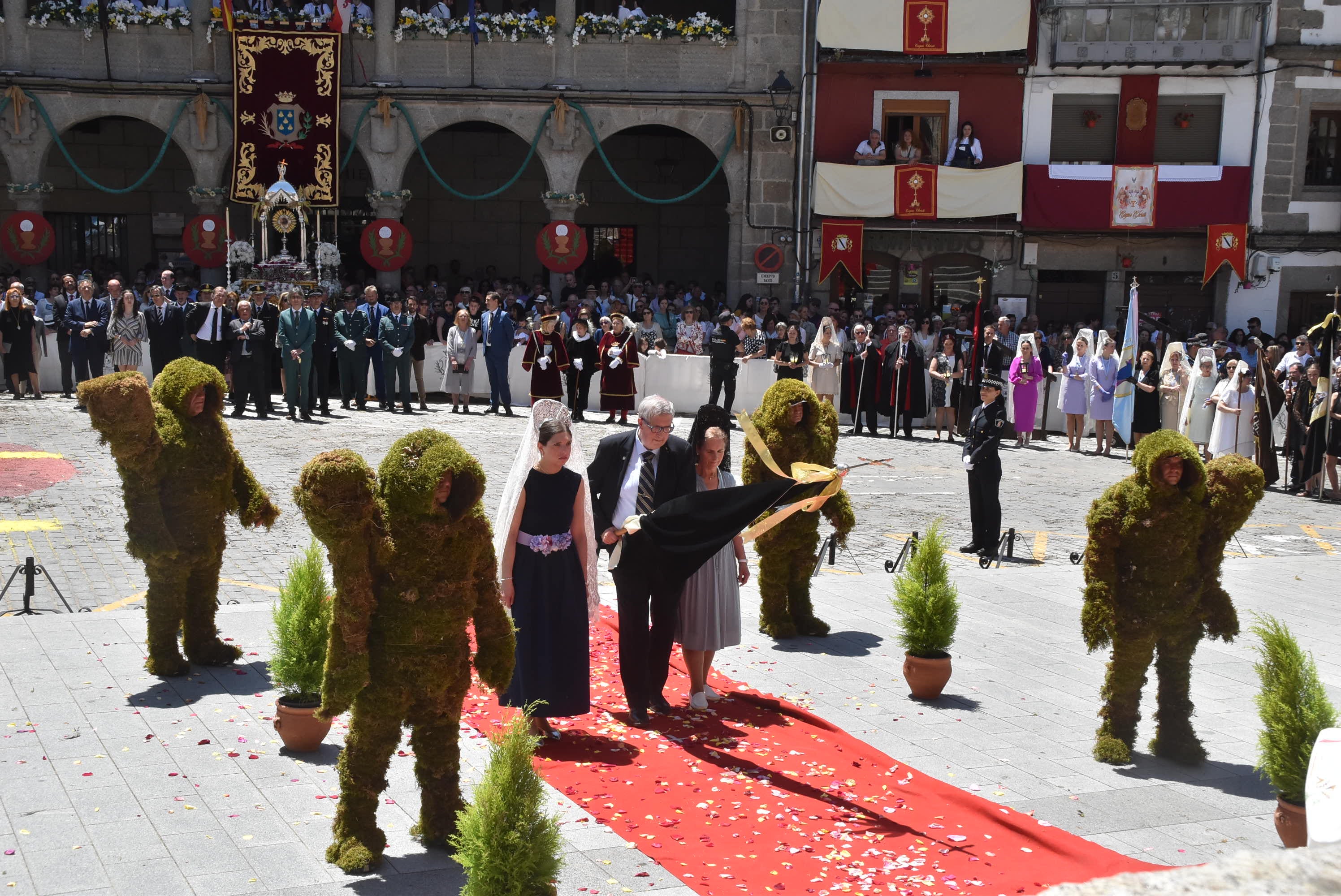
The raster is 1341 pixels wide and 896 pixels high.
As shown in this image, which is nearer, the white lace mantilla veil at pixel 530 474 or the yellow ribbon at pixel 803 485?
the white lace mantilla veil at pixel 530 474

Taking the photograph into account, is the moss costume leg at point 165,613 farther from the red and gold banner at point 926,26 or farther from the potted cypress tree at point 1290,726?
the red and gold banner at point 926,26

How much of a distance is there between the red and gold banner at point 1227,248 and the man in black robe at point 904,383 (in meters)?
9.96

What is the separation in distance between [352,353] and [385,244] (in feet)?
20.8

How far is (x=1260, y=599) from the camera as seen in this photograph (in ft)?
36.7

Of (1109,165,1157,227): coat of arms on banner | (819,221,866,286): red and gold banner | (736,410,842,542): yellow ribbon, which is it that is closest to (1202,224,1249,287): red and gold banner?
(1109,165,1157,227): coat of arms on banner

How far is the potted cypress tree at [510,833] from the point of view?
441 cm

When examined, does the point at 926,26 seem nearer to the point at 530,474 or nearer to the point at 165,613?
the point at 530,474

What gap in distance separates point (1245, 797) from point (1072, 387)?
48.4 ft

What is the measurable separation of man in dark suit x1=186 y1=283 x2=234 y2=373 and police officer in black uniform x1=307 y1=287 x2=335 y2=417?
4.04ft

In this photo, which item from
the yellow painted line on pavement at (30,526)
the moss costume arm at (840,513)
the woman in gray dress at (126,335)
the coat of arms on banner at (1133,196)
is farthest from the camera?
the coat of arms on banner at (1133,196)

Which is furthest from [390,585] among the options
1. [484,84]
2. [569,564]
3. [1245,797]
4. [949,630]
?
[484,84]

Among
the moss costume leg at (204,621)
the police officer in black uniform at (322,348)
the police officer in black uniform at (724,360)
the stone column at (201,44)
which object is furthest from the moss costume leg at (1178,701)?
the stone column at (201,44)

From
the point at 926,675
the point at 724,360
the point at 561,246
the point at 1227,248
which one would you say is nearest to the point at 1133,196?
the point at 1227,248

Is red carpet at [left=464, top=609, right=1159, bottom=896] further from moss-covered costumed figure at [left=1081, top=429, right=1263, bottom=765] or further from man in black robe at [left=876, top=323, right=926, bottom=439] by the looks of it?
man in black robe at [left=876, top=323, right=926, bottom=439]
